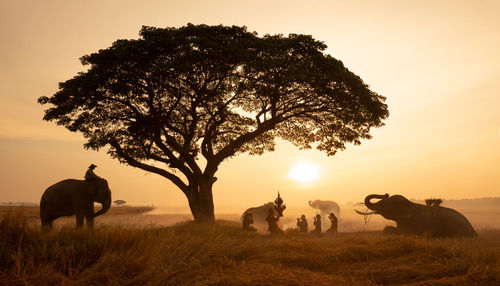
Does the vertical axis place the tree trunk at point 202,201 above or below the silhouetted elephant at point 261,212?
above

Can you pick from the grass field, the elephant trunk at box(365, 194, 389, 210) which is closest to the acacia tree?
the elephant trunk at box(365, 194, 389, 210)

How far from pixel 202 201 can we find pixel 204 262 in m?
13.2

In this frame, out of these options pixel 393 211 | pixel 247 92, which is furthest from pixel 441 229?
pixel 247 92

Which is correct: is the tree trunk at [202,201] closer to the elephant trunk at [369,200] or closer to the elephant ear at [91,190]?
the elephant ear at [91,190]

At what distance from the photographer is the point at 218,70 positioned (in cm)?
1672

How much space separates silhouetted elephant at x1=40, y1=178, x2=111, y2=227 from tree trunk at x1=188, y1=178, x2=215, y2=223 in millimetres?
6840

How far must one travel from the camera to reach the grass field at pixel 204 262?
479cm

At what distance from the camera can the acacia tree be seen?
54.3 feet

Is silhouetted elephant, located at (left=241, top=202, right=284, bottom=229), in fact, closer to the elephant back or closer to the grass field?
the elephant back

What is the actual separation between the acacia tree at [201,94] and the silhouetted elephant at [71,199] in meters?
5.97

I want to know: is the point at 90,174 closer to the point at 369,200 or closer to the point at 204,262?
the point at 204,262

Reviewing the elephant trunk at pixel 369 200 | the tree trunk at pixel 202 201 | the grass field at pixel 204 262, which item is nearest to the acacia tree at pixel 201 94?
the tree trunk at pixel 202 201

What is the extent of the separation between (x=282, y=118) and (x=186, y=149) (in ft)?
18.7

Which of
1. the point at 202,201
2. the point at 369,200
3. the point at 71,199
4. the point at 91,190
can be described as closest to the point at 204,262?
the point at 91,190
